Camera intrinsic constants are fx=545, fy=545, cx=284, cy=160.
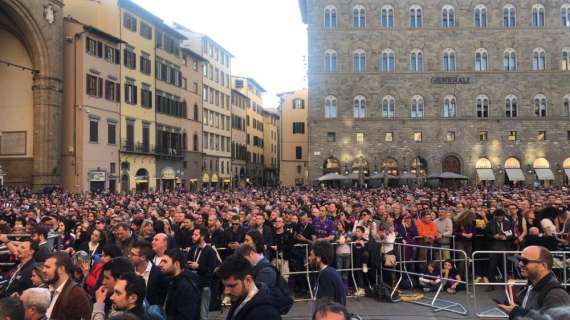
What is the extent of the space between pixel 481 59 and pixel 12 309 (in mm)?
52082

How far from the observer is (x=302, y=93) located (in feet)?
235

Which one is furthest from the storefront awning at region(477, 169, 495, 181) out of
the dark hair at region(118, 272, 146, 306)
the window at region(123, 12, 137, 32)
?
the dark hair at region(118, 272, 146, 306)

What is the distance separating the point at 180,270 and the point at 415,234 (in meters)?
7.83

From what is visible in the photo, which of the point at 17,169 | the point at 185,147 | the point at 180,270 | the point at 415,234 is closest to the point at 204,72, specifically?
the point at 185,147

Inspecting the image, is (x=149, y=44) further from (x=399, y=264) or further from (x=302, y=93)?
(x=399, y=264)

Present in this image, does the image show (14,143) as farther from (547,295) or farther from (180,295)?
(547,295)

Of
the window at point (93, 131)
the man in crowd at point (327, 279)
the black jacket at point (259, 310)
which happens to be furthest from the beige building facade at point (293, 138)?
the black jacket at point (259, 310)

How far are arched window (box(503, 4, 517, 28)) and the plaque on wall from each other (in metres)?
42.3

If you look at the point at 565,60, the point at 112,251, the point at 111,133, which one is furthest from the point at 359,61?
the point at 112,251

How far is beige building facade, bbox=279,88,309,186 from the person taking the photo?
68.6 meters

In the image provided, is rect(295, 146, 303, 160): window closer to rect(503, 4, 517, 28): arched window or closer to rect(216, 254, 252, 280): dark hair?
rect(503, 4, 517, 28): arched window

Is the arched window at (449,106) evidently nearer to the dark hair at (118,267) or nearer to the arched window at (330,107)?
the arched window at (330,107)

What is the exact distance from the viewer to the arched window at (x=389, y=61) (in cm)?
5106

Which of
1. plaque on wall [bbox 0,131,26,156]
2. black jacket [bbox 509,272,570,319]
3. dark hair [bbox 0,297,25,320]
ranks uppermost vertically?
plaque on wall [bbox 0,131,26,156]
